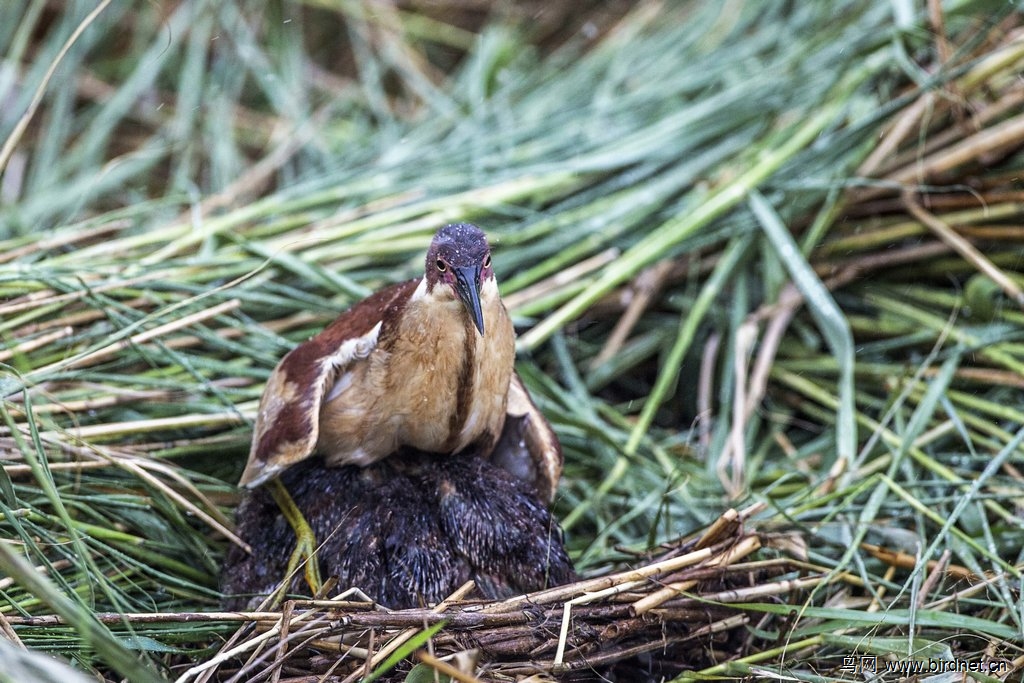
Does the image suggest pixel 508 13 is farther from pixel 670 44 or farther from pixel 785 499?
pixel 785 499

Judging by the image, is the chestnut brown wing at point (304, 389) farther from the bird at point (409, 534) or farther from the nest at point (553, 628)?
the nest at point (553, 628)

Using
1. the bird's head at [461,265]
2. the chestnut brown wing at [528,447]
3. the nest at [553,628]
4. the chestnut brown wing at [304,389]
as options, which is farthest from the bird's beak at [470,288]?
the nest at [553,628]

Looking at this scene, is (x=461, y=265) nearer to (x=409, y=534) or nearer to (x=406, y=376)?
(x=406, y=376)

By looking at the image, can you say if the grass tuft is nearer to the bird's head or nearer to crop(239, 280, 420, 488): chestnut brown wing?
crop(239, 280, 420, 488): chestnut brown wing

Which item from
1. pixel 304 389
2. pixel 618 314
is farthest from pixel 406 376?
pixel 618 314

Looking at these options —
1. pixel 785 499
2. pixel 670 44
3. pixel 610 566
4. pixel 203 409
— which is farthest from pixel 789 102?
pixel 203 409
